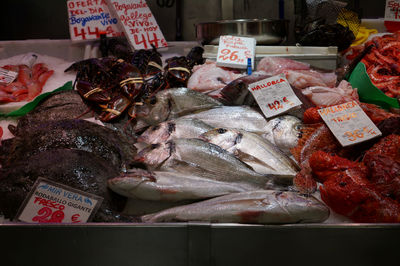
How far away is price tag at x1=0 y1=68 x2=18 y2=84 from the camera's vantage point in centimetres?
390

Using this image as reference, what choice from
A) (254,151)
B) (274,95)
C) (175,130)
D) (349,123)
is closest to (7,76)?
(175,130)

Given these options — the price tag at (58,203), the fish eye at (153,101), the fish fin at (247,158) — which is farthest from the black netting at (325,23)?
the price tag at (58,203)

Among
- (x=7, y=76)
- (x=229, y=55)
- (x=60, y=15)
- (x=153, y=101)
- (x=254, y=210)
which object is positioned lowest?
(x=254, y=210)

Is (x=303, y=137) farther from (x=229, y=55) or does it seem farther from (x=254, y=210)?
(x=229, y=55)

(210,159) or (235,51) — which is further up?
(235,51)

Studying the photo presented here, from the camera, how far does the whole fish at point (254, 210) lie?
165 centimetres

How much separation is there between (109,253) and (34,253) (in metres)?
0.33

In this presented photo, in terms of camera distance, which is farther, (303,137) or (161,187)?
(303,137)

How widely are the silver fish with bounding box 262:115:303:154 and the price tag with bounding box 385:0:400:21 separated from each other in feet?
9.83

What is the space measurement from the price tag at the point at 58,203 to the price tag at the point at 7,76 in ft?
8.86

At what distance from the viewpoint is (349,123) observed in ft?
8.00

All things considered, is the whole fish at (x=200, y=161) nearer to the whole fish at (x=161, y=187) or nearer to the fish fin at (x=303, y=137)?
the whole fish at (x=161, y=187)

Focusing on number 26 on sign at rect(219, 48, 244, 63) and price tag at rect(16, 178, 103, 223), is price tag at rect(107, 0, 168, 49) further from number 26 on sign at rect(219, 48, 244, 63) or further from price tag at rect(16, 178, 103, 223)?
price tag at rect(16, 178, 103, 223)

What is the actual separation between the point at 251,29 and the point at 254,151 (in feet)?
6.46
